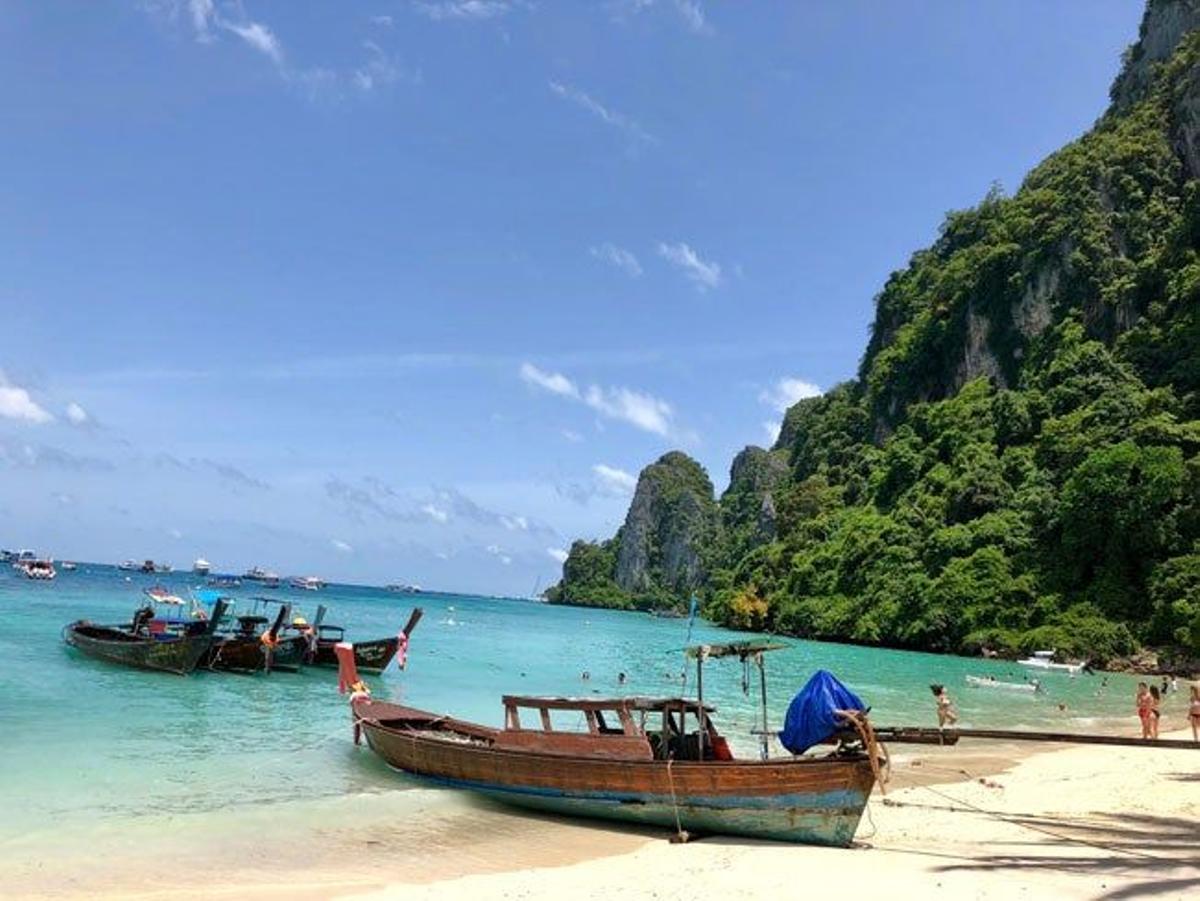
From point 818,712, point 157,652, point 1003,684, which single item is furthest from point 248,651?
point 1003,684

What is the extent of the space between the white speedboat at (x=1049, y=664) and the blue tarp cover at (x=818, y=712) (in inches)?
1685

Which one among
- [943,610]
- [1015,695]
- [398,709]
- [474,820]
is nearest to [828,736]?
[474,820]

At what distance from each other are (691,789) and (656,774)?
21.6 inches

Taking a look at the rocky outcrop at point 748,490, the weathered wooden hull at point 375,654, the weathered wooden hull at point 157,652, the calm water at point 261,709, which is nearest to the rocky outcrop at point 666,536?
the rocky outcrop at point 748,490

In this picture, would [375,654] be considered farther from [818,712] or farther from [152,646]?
[818,712]

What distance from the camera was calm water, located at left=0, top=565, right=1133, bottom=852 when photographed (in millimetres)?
15930

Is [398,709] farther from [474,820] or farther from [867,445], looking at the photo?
[867,445]

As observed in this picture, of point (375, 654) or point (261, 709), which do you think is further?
point (375, 654)

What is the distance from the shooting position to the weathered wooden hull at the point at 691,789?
39.2ft

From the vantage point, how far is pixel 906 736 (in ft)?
40.7

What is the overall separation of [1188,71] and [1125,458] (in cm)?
4203

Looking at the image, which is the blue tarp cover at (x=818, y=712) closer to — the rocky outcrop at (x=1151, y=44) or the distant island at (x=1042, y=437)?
the distant island at (x=1042, y=437)

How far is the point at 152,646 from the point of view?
3155 cm

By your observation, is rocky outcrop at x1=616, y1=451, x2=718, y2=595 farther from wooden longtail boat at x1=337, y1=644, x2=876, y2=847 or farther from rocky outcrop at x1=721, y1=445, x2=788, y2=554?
wooden longtail boat at x1=337, y1=644, x2=876, y2=847
